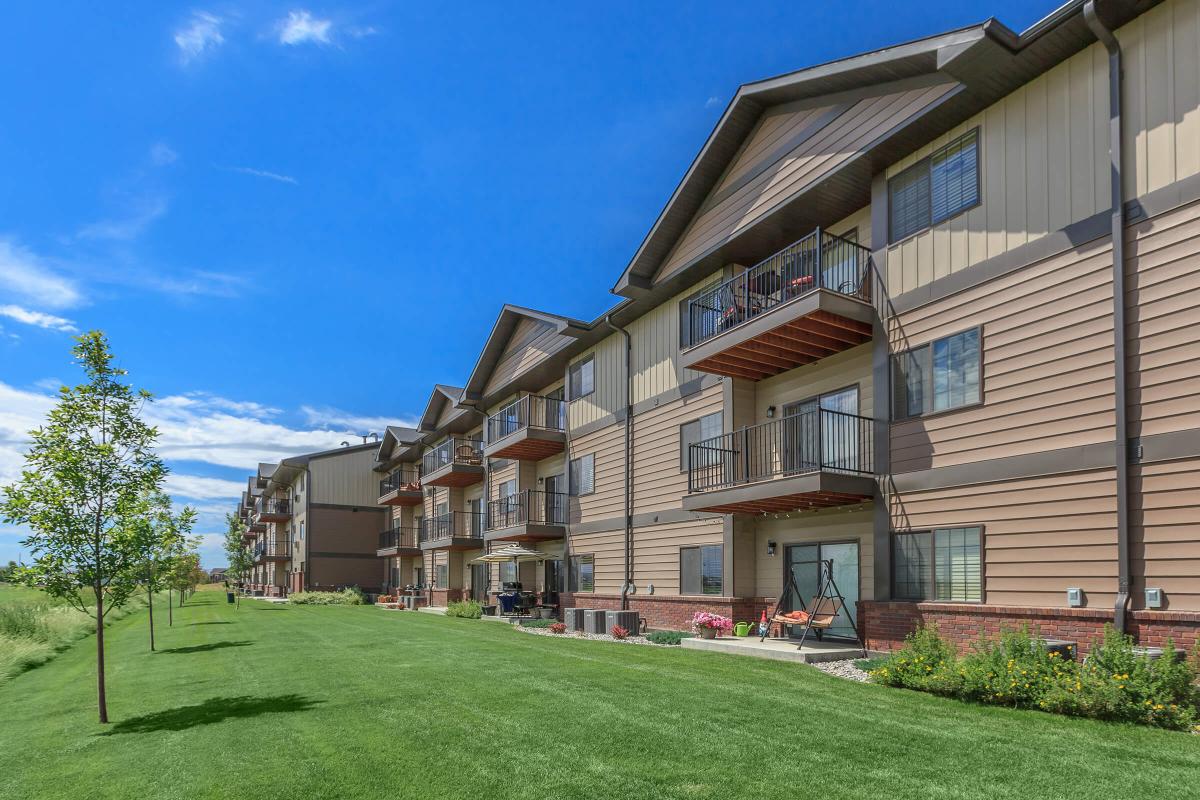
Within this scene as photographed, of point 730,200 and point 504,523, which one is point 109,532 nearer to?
point 730,200

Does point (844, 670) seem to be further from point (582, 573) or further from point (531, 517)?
point (531, 517)

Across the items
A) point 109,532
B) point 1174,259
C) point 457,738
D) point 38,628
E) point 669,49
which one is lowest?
point 38,628

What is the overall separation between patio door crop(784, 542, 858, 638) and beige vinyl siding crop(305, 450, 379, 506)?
40.4 metres

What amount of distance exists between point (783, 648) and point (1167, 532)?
6.12 meters

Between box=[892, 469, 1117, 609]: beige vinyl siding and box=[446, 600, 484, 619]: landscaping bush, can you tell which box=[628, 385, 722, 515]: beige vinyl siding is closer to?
box=[892, 469, 1117, 609]: beige vinyl siding

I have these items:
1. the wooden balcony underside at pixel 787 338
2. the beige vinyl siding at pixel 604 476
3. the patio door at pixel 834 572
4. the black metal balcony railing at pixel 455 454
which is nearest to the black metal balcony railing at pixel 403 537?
the black metal balcony railing at pixel 455 454

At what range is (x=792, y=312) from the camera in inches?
547

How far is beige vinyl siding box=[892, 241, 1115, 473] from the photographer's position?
10.3 m

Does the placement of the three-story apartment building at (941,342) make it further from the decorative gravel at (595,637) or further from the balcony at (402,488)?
the balcony at (402,488)

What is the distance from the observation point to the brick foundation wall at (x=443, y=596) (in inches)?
1395

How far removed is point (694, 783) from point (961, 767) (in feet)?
7.45

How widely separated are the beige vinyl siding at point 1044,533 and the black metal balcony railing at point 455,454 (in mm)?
24669

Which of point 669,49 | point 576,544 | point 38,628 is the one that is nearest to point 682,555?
point 576,544

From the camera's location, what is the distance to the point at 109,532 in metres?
10.4
